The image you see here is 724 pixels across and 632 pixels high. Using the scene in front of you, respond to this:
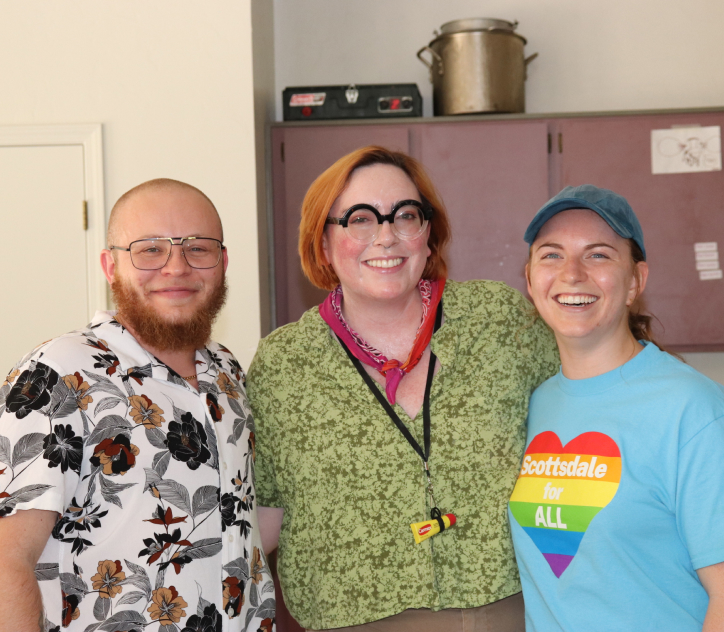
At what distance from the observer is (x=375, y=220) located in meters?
1.73

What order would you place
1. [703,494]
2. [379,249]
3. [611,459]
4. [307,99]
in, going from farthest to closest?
[307,99] < [379,249] < [611,459] < [703,494]

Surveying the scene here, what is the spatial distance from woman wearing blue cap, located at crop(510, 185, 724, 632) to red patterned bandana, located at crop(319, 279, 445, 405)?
0.31m

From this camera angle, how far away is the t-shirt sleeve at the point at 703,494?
3.86 feet

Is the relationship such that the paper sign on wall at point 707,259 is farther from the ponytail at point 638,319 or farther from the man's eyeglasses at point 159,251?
the man's eyeglasses at point 159,251

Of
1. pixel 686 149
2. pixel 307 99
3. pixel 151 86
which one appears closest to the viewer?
pixel 151 86

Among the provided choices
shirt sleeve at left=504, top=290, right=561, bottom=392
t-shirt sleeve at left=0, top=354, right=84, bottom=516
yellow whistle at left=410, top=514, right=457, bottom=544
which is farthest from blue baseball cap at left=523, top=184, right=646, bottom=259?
t-shirt sleeve at left=0, top=354, right=84, bottom=516

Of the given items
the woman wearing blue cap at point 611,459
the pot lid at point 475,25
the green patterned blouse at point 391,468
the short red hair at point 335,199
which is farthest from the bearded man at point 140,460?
the pot lid at point 475,25

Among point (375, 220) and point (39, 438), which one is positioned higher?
point (375, 220)

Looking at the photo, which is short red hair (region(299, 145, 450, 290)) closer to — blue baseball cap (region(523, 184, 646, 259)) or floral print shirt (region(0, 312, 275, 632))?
blue baseball cap (region(523, 184, 646, 259))

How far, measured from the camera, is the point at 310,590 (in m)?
1.65

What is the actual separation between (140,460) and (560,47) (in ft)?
11.0

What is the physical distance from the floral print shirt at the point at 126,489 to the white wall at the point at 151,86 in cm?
167

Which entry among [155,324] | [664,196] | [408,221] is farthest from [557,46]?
[155,324]

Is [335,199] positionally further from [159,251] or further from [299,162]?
[299,162]
